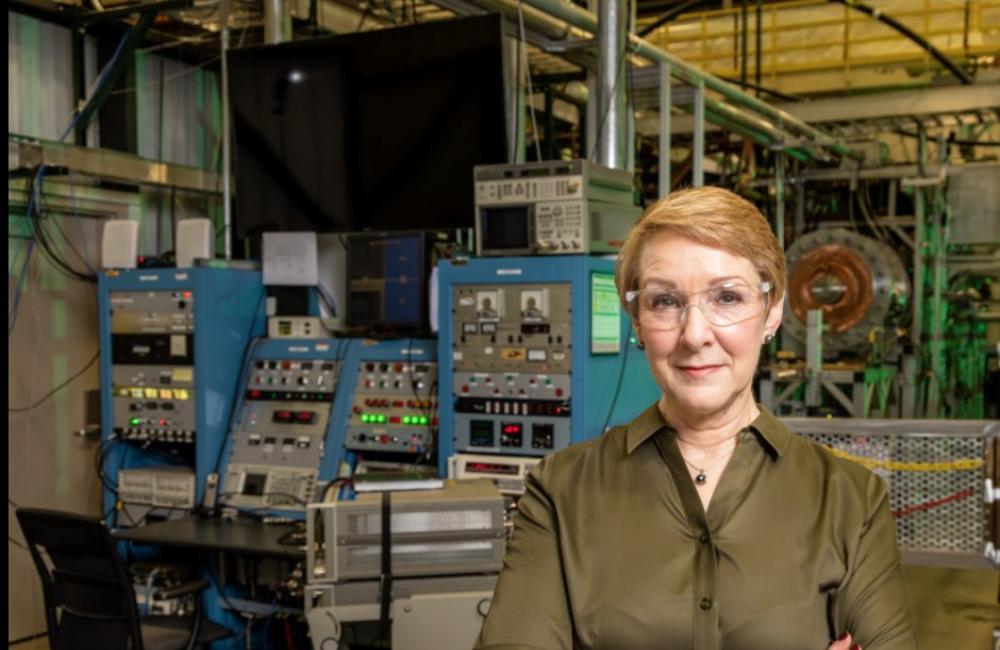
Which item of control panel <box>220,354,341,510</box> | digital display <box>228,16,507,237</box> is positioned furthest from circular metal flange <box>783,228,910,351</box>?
control panel <box>220,354,341,510</box>

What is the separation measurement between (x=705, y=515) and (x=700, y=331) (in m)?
0.28

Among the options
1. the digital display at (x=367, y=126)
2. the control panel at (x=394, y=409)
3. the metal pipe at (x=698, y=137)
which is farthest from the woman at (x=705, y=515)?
the metal pipe at (x=698, y=137)

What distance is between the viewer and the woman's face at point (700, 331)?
1.59 meters

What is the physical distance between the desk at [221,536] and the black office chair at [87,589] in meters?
0.32

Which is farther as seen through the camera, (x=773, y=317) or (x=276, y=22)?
(x=276, y=22)

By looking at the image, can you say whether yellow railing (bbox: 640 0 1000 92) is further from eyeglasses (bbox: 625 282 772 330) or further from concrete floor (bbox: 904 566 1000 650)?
eyeglasses (bbox: 625 282 772 330)

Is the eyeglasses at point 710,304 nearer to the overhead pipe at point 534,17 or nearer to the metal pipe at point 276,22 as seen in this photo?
the overhead pipe at point 534,17

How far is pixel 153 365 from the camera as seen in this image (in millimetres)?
4953

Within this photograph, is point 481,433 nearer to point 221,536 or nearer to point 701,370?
point 221,536

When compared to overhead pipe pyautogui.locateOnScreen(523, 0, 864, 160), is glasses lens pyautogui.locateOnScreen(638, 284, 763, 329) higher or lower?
lower

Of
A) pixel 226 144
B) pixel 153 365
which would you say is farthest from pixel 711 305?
pixel 226 144

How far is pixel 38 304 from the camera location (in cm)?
541

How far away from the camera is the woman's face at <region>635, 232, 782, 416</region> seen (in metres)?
1.59

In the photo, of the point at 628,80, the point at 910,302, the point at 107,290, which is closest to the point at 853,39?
the point at 910,302
